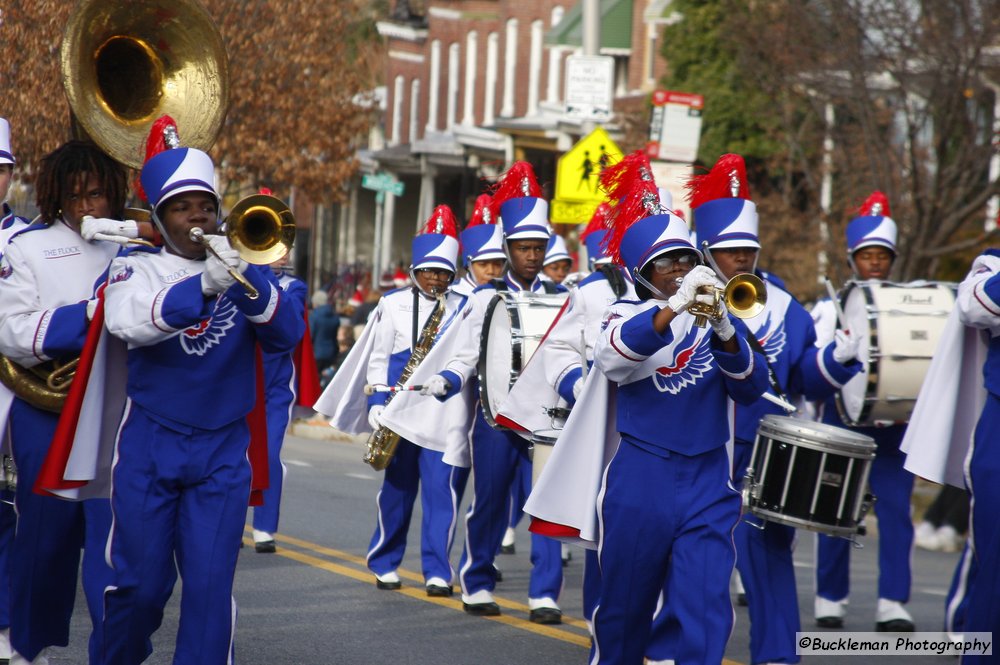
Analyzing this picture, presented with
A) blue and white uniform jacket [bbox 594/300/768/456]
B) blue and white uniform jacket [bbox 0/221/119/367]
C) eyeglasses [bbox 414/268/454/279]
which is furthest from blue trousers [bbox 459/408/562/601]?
blue and white uniform jacket [bbox 0/221/119/367]

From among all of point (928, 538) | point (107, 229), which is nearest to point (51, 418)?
point (107, 229)

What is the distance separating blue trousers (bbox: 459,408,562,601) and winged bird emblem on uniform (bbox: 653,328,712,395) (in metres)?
3.18

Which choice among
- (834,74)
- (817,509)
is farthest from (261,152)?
(817,509)

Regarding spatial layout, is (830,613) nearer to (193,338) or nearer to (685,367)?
(685,367)

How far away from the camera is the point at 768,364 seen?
306 inches

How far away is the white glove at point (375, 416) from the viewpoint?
1021cm

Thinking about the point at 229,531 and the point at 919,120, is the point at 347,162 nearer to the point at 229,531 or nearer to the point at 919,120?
the point at 919,120

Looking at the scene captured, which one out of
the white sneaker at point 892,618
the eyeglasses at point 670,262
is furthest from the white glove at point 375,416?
the eyeglasses at point 670,262

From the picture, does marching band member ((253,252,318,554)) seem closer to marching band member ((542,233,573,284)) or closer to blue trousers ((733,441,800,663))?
marching band member ((542,233,573,284))

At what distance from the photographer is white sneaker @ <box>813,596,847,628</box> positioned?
9531mm

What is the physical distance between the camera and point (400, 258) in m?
43.7

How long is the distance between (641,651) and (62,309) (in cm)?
258

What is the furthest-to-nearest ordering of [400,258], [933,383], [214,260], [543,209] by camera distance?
1. [400,258]
2. [543,209]
3. [933,383]
4. [214,260]

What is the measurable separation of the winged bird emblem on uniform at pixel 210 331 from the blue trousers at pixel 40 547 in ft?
3.57
